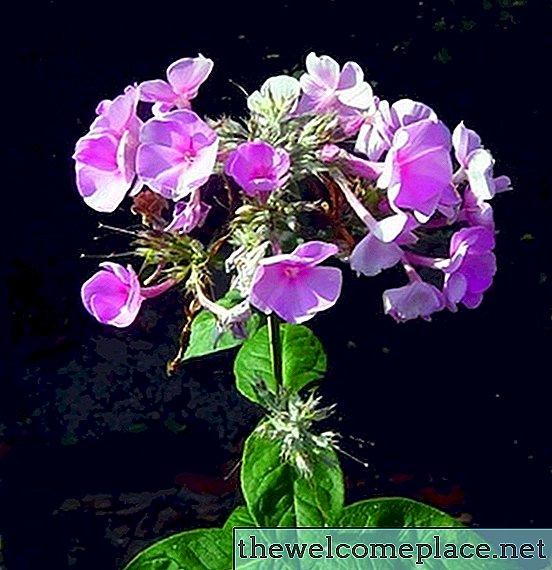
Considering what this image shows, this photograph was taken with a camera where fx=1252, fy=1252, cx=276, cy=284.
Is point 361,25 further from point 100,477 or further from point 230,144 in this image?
point 230,144

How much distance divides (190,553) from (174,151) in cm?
56

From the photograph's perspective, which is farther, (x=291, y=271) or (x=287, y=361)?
(x=287, y=361)

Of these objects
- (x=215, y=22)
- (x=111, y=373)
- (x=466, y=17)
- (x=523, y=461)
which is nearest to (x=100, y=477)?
(x=111, y=373)

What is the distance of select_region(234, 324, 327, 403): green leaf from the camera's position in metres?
1.46

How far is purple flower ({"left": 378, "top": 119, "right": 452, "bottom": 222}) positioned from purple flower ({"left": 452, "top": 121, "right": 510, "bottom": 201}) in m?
0.07

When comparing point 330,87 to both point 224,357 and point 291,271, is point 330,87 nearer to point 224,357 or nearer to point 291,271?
point 291,271

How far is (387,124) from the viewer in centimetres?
109

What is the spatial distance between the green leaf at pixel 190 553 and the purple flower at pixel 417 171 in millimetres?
558

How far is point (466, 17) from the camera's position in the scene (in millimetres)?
2584

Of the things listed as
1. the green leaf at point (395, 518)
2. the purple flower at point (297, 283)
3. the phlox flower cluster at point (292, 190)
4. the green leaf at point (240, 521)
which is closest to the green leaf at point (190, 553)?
the green leaf at point (240, 521)

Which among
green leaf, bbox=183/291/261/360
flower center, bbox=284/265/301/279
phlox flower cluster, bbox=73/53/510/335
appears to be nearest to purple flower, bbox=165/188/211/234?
phlox flower cluster, bbox=73/53/510/335

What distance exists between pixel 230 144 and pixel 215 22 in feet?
5.09

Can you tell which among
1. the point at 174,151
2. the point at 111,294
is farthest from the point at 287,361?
the point at 174,151

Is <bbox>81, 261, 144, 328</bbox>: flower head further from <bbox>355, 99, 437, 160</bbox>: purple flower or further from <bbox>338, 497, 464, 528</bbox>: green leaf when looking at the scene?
<bbox>338, 497, 464, 528</bbox>: green leaf
